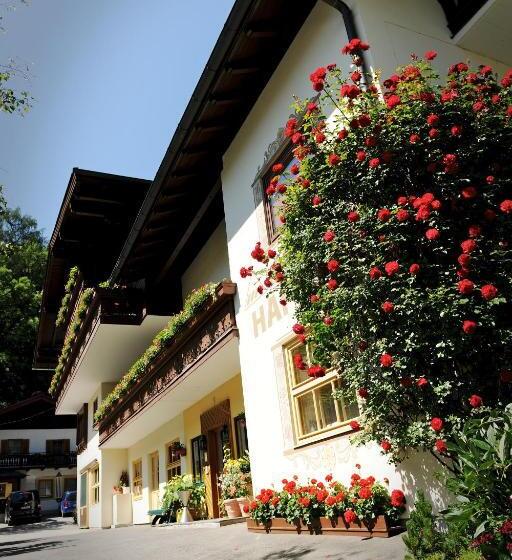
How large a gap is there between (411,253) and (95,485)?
22.0 meters

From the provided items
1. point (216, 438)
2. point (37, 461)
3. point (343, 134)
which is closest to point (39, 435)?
point (37, 461)

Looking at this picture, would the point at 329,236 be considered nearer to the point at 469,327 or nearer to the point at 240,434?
the point at 469,327

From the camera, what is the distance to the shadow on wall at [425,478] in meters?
5.01

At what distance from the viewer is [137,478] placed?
66.4 feet

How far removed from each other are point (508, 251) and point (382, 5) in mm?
4398

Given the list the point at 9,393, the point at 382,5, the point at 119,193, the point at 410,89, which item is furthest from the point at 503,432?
the point at 9,393

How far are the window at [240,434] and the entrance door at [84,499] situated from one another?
13.0 m

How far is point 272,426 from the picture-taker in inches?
309

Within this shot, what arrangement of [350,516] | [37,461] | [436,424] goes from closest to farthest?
[436,424] → [350,516] → [37,461]

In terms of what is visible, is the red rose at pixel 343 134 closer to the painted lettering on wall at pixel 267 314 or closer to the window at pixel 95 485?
the painted lettering on wall at pixel 267 314

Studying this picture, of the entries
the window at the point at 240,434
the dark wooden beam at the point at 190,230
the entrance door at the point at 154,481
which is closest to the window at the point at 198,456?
the window at the point at 240,434

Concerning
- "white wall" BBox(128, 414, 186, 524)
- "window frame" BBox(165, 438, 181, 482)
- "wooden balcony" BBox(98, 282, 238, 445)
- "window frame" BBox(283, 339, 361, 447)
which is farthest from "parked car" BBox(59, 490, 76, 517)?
"window frame" BBox(283, 339, 361, 447)

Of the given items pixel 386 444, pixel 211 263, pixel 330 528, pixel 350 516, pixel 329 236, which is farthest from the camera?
pixel 211 263

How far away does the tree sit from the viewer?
41500 mm
